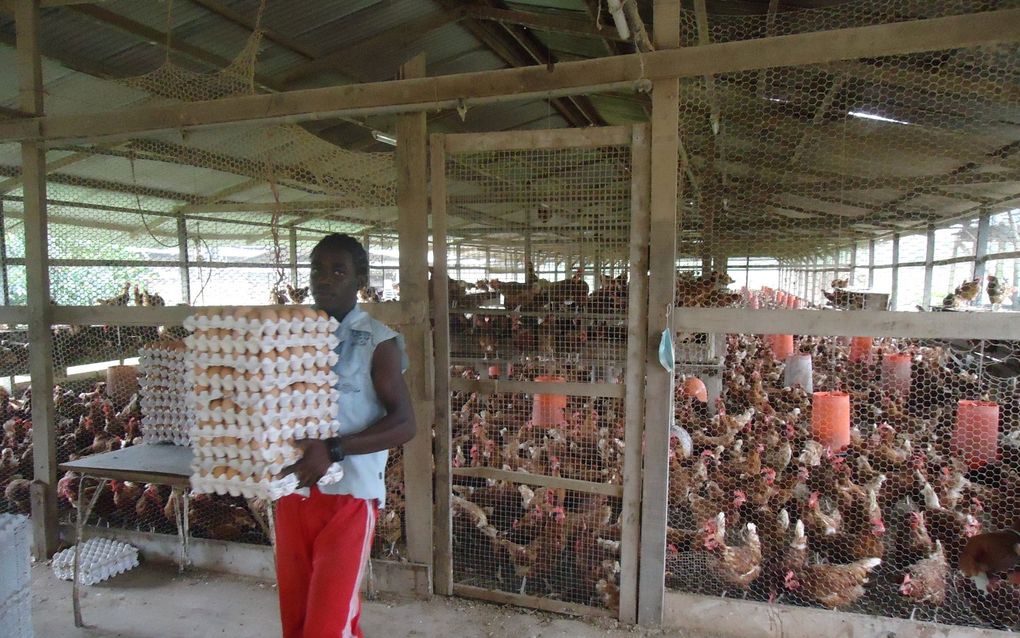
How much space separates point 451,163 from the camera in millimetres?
2994

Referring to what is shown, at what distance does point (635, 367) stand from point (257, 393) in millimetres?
1730

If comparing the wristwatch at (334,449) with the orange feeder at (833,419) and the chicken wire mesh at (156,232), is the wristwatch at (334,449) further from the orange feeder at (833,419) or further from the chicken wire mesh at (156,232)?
the orange feeder at (833,419)

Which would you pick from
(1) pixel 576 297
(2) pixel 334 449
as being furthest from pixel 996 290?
(2) pixel 334 449

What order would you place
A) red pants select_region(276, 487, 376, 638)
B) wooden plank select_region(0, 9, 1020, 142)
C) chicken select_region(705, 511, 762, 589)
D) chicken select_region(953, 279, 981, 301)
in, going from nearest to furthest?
red pants select_region(276, 487, 376, 638) < wooden plank select_region(0, 9, 1020, 142) < chicken select_region(705, 511, 762, 589) < chicken select_region(953, 279, 981, 301)

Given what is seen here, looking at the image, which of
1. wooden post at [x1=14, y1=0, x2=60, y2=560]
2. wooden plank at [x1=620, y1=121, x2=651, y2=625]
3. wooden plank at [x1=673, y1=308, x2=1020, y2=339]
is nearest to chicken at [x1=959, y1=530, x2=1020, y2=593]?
wooden plank at [x1=673, y1=308, x2=1020, y2=339]

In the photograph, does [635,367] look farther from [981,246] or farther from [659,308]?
[981,246]

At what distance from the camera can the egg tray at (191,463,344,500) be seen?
1.57m

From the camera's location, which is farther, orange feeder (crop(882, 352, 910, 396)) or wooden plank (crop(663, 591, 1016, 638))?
orange feeder (crop(882, 352, 910, 396))

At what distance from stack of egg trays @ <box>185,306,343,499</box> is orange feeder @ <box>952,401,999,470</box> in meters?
4.49

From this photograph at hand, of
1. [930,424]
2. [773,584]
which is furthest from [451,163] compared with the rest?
[930,424]

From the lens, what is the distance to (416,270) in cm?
288

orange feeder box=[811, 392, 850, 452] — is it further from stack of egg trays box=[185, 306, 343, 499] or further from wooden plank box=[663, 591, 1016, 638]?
stack of egg trays box=[185, 306, 343, 499]

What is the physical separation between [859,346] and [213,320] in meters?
8.54

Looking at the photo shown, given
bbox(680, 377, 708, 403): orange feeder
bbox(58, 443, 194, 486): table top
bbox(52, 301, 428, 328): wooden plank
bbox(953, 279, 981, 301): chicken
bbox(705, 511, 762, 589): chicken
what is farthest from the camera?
bbox(953, 279, 981, 301): chicken
